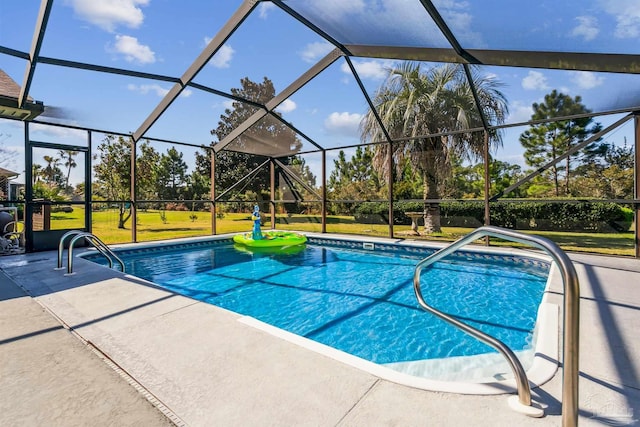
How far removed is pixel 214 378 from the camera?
2.00 m

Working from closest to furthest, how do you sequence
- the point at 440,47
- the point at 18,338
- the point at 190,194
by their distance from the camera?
the point at 18,338, the point at 440,47, the point at 190,194

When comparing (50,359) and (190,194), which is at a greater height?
(190,194)

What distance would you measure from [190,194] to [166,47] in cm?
1170

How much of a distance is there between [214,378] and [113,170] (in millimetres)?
14687

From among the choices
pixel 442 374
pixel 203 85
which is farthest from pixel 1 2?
pixel 442 374

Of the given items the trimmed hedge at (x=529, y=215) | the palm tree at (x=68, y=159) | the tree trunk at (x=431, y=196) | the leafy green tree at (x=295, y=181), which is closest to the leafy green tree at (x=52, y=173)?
the palm tree at (x=68, y=159)

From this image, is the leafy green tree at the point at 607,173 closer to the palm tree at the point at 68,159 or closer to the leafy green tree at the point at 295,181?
the leafy green tree at the point at 295,181

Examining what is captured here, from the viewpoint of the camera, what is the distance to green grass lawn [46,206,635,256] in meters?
8.82

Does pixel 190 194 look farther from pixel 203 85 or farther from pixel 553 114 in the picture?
pixel 553 114

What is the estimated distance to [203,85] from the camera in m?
6.92

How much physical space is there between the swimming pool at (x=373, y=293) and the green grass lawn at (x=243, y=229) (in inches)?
96.6

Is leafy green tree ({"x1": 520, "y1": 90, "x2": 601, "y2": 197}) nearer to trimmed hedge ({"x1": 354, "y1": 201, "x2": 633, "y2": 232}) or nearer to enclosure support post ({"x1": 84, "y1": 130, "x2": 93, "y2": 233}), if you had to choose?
trimmed hedge ({"x1": 354, "y1": 201, "x2": 633, "y2": 232})

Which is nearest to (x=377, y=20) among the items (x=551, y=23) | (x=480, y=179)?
(x=551, y=23)

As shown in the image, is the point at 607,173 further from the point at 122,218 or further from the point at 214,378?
the point at 122,218
